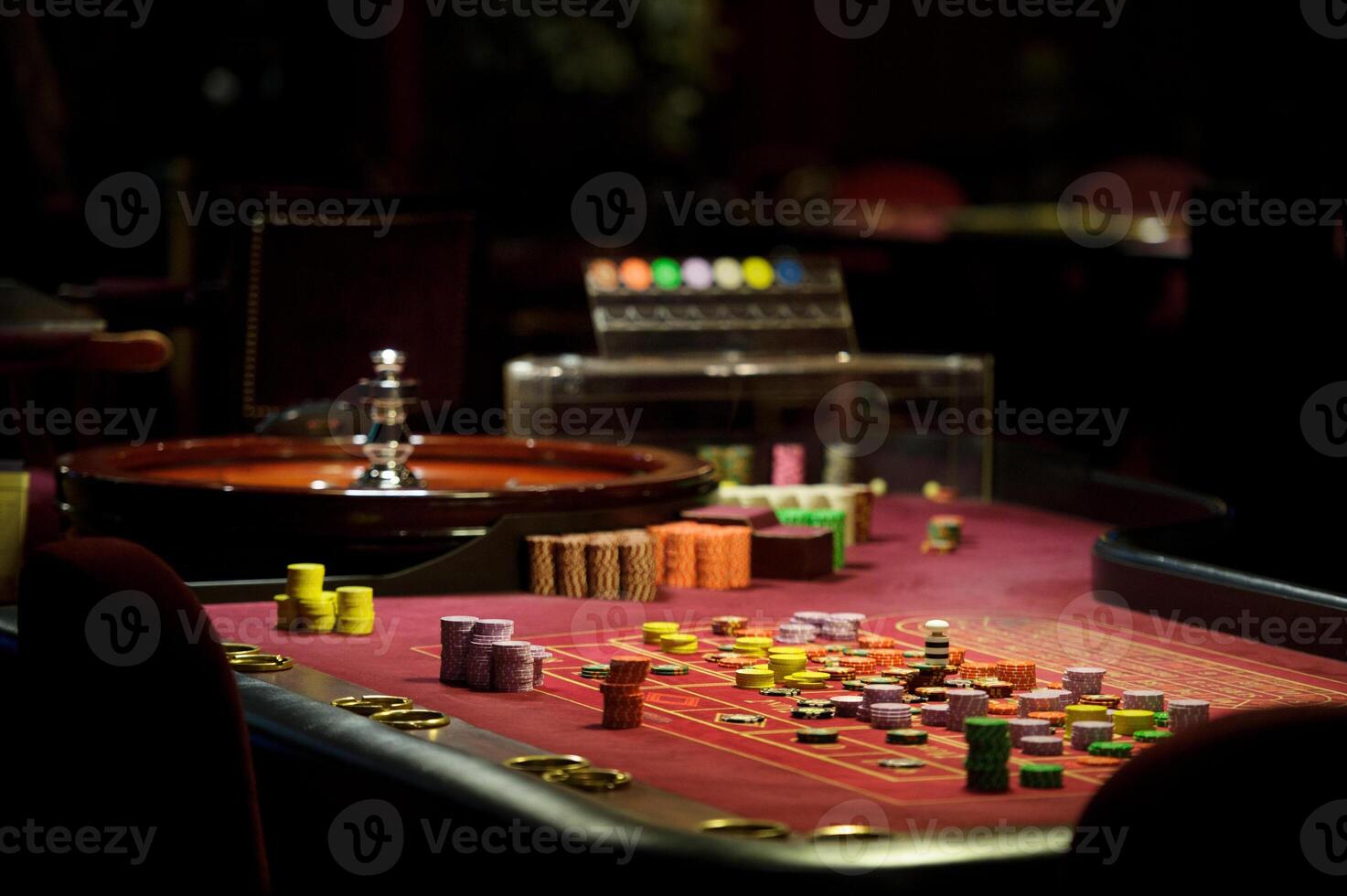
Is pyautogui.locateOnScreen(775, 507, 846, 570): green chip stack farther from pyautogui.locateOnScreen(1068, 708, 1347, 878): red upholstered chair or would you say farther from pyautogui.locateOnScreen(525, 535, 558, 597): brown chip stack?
pyautogui.locateOnScreen(1068, 708, 1347, 878): red upholstered chair

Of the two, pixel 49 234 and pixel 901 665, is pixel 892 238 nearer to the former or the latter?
pixel 49 234

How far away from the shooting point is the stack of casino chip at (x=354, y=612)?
3.22 meters

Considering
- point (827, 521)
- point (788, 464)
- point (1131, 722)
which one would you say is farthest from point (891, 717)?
point (788, 464)

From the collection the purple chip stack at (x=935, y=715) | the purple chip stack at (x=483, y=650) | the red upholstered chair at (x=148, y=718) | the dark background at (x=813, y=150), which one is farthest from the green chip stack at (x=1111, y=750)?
the dark background at (x=813, y=150)

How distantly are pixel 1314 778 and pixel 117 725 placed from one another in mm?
1344

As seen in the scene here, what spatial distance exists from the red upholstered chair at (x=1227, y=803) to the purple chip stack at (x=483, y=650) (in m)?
1.38

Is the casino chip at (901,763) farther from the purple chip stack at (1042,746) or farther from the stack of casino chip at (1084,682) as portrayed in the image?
the stack of casino chip at (1084,682)

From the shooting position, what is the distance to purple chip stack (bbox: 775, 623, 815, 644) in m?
3.11

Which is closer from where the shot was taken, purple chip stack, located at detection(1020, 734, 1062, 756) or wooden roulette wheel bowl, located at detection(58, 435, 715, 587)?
purple chip stack, located at detection(1020, 734, 1062, 756)

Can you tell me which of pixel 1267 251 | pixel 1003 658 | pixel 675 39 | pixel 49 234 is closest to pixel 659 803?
pixel 1003 658

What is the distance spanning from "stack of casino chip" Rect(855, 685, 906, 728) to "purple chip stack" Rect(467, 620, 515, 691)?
1.82ft

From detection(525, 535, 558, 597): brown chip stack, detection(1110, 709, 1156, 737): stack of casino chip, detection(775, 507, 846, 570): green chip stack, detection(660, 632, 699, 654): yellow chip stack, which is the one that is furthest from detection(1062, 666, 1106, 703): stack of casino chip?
detection(775, 507, 846, 570): green chip stack

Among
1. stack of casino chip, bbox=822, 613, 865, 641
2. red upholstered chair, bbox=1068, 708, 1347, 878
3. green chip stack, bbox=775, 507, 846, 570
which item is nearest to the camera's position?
red upholstered chair, bbox=1068, 708, 1347, 878

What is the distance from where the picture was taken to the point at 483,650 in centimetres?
275
